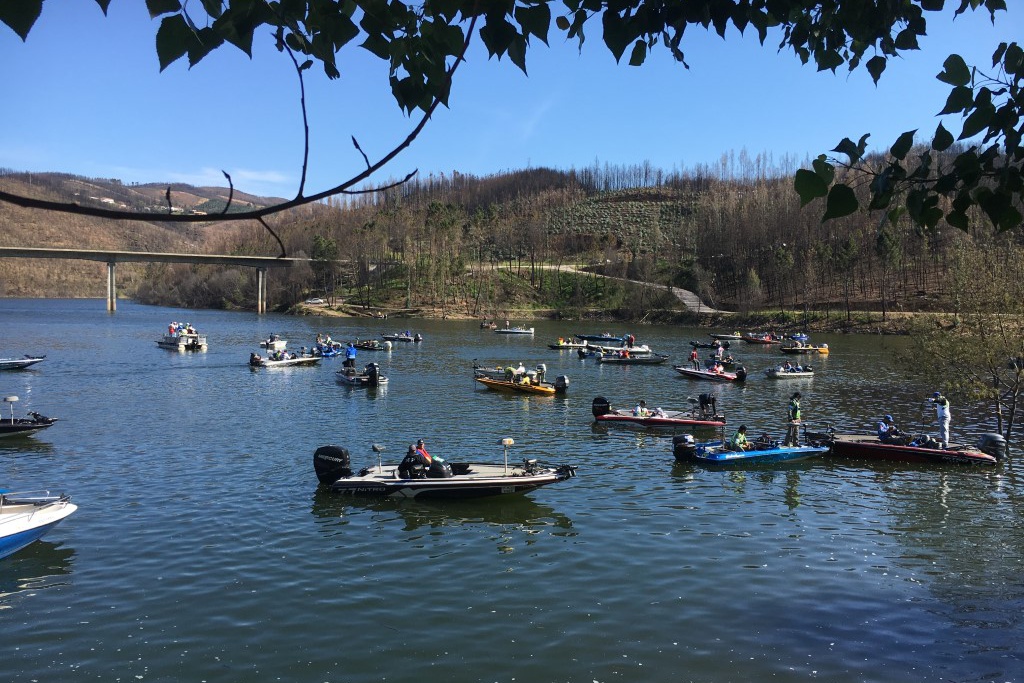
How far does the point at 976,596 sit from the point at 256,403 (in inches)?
1652

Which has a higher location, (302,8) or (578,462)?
(302,8)

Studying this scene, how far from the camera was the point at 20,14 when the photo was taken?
302cm

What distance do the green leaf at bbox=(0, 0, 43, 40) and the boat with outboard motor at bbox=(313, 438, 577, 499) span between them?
23.2 meters


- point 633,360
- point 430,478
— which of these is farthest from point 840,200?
point 633,360

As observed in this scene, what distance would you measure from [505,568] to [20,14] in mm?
18814

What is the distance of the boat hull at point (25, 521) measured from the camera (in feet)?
65.0

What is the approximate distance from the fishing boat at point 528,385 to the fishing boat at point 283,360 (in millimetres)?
24879

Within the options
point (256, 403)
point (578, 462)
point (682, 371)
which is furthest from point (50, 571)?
point (682, 371)

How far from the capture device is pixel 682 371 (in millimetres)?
68125

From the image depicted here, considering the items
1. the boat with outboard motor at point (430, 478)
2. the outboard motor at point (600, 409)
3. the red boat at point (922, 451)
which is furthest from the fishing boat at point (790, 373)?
the boat with outboard motor at point (430, 478)

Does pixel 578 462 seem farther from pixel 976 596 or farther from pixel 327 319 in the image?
pixel 327 319

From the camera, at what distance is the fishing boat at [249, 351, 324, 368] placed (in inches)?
2816

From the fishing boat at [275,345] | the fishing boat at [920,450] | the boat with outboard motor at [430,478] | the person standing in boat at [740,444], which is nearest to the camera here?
the boat with outboard motor at [430,478]

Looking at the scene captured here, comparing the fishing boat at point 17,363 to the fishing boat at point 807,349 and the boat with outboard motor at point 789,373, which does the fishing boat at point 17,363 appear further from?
the fishing boat at point 807,349
